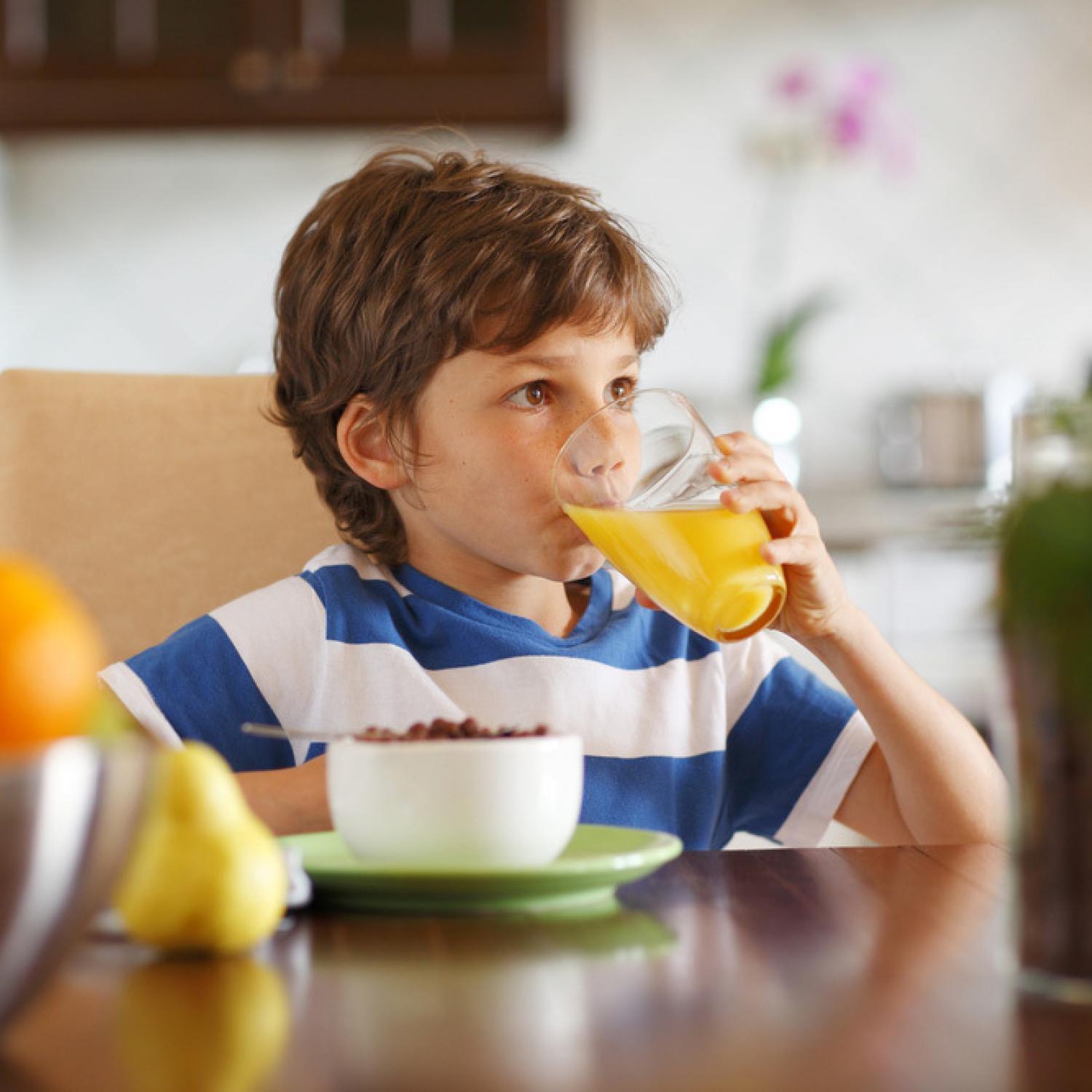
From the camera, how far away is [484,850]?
631 millimetres

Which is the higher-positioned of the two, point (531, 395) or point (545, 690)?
point (531, 395)

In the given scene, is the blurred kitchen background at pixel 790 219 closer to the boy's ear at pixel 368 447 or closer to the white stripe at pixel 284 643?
the boy's ear at pixel 368 447

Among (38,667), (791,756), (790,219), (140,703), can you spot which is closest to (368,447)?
(140,703)

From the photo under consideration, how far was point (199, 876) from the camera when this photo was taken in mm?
552

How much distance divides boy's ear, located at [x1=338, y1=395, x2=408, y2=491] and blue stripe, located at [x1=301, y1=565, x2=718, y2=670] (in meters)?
0.08

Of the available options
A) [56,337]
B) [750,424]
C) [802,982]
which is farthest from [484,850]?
[56,337]

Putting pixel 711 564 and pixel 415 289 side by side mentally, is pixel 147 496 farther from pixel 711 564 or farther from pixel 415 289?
pixel 711 564

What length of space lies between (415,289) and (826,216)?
2245 mm

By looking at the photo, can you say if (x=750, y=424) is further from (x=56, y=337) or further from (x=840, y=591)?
(x=840, y=591)

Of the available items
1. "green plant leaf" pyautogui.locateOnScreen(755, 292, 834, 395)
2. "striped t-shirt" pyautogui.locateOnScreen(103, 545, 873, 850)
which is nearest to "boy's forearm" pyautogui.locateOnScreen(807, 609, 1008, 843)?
"striped t-shirt" pyautogui.locateOnScreen(103, 545, 873, 850)

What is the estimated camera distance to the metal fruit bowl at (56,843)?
398 millimetres

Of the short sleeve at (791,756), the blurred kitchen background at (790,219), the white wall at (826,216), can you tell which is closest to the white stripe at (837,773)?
the short sleeve at (791,756)

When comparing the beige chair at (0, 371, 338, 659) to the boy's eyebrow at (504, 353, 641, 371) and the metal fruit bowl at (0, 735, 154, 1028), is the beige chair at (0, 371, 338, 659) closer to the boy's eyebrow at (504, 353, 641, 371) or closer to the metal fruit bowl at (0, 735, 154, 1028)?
the boy's eyebrow at (504, 353, 641, 371)

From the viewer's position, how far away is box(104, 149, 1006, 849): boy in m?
1.06
